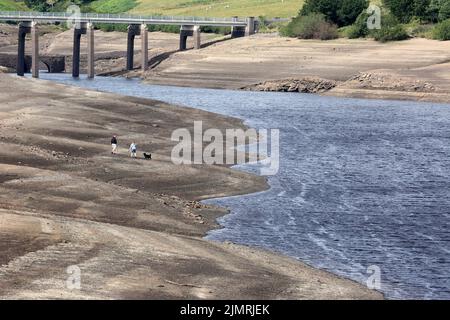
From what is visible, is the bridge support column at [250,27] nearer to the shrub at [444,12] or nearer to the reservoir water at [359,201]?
the shrub at [444,12]

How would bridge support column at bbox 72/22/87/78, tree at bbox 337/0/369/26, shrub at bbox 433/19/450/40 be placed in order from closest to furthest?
shrub at bbox 433/19/450/40 → tree at bbox 337/0/369/26 → bridge support column at bbox 72/22/87/78

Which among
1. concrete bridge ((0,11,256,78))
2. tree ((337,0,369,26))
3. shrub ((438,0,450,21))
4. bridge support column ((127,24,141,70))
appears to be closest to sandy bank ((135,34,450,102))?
concrete bridge ((0,11,256,78))

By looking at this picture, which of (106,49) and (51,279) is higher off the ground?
(51,279)

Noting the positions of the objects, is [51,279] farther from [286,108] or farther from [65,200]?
[286,108]

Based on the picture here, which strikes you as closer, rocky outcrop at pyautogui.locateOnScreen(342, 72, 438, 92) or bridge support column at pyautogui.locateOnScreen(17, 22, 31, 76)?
rocky outcrop at pyautogui.locateOnScreen(342, 72, 438, 92)

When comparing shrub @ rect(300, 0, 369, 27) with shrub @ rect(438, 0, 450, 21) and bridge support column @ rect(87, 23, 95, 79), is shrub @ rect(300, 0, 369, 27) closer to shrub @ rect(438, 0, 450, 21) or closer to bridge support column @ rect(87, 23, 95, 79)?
shrub @ rect(438, 0, 450, 21)

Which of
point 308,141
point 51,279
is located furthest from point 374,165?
point 51,279

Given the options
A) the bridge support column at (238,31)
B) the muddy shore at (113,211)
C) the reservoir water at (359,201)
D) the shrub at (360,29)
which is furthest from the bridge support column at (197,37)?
the reservoir water at (359,201)
